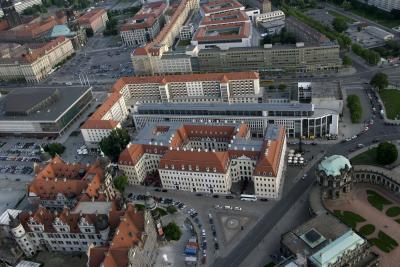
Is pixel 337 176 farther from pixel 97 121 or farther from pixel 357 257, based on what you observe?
pixel 97 121

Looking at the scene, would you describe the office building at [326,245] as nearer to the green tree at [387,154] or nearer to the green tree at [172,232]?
the green tree at [172,232]

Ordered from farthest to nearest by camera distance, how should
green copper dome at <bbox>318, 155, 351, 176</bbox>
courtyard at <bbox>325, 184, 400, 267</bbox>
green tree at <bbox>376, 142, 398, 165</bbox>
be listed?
green tree at <bbox>376, 142, 398, 165</bbox> → green copper dome at <bbox>318, 155, 351, 176</bbox> → courtyard at <bbox>325, 184, 400, 267</bbox>

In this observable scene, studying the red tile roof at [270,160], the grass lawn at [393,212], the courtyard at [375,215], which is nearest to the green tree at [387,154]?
the courtyard at [375,215]

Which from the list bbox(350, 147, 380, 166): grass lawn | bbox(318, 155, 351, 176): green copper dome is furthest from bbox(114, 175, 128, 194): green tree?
bbox(350, 147, 380, 166): grass lawn

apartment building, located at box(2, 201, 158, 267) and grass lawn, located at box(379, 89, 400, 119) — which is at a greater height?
apartment building, located at box(2, 201, 158, 267)

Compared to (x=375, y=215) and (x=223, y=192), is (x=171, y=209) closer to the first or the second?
(x=223, y=192)

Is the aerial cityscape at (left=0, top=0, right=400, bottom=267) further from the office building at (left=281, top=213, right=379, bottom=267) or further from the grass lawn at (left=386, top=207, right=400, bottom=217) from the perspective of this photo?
the grass lawn at (left=386, top=207, right=400, bottom=217)
